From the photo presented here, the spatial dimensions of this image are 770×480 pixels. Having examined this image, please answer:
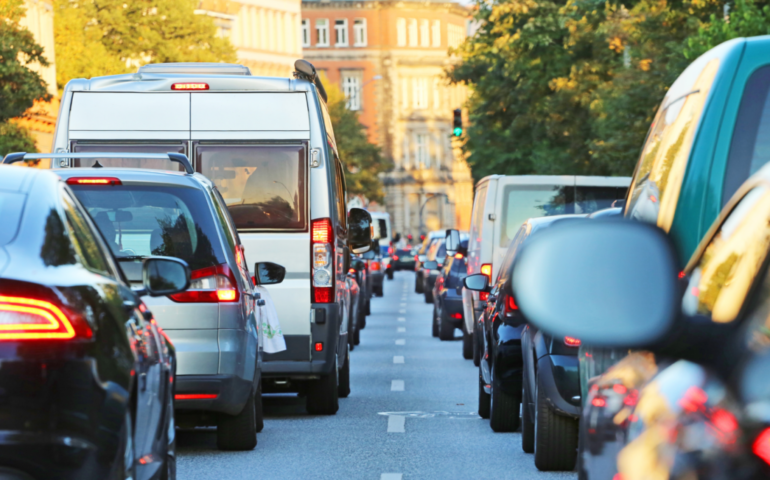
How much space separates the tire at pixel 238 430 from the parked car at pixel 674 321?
6.31m

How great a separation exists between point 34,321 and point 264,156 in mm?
7231

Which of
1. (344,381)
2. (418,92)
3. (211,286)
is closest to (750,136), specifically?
(211,286)

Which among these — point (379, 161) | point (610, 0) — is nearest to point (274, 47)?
point (379, 161)

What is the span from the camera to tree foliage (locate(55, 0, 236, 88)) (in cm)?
5541

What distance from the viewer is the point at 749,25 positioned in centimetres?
2153

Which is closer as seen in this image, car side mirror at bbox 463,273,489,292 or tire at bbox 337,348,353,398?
car side mirror at bbox 463,273,489,292

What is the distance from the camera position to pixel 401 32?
132 metres

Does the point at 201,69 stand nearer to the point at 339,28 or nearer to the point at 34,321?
the point at 34,321

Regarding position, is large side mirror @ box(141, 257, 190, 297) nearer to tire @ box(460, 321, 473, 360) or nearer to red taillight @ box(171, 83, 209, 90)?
red taillight @ box(171, 83, 209, 90)

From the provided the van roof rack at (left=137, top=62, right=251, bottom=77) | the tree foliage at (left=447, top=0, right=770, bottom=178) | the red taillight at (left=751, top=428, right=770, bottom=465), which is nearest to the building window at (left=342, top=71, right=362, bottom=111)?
the tree foliage at (left=447, top=0, right=770, bottom=178)

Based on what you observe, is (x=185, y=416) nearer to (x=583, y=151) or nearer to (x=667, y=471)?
(x=667, y=471)

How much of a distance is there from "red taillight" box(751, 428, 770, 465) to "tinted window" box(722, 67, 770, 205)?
1476mm

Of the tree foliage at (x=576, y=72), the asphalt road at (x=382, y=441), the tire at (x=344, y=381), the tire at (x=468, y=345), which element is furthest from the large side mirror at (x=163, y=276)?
the tree foliage at (x=576, y=72)

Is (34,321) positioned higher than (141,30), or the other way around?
(141,30)
